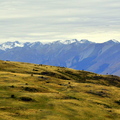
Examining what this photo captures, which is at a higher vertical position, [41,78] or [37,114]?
[41,78]

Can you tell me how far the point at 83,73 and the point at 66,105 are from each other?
6618cm

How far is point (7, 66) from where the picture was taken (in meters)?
123

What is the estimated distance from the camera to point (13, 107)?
63531 millimetres

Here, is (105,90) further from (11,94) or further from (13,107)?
(13,107)

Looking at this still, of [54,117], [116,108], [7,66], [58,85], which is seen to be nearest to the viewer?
[54,117]

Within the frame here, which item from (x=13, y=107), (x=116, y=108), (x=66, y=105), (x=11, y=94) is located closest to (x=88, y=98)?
(x=116, y=108)

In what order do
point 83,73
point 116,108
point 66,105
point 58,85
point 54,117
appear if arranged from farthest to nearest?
1. point 83,73
2. point 58,85
3. point 116,108
4. point 66,105
5. point 54,117

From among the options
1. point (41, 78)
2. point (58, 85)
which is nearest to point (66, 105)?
point (58, 85)

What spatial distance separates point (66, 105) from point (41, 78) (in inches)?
1284

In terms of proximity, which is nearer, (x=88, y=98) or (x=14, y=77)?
(x=88, y=98)

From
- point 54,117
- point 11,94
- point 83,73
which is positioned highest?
point 83,73

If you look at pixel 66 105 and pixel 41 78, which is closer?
pixel 66 105

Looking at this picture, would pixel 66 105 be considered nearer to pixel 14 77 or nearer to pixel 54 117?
pixel 54 117

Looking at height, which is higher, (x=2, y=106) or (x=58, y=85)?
(x=58, y=85)
